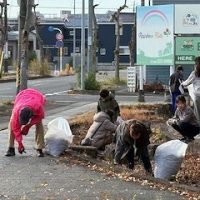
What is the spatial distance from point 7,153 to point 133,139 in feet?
9.43

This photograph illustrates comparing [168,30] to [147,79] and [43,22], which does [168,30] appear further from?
[43,22]

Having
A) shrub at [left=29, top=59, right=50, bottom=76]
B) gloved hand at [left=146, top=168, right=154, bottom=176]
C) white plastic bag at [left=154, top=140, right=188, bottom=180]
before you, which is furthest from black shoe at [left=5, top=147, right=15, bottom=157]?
shrub at [left=29, top=59, right=50, bottom=76]

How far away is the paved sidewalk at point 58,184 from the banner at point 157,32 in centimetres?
1542

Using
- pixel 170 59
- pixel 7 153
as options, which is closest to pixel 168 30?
pixel 170 59

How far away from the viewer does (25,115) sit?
1052 cm

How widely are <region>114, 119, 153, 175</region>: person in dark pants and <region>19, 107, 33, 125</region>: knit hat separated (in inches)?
69.4

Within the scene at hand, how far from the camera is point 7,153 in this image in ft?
36.4

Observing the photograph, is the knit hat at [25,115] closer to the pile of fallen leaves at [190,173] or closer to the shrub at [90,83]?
the pile of fallen leaves at [190,173]

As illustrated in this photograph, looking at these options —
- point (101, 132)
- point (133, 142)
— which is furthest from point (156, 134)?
point (133, 142)

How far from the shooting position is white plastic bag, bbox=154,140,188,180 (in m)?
9.09

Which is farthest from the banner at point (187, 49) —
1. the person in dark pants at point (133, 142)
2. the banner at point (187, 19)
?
the person in dark pants at point (133, 142)

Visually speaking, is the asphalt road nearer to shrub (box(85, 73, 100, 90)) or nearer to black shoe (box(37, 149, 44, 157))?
shrub (box(85, 73, 100, 90))

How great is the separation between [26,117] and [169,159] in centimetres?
274

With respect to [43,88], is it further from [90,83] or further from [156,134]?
[156,134]
